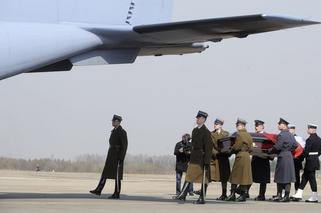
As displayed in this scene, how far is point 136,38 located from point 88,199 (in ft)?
10.7

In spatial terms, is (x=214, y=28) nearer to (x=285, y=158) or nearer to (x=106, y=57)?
(x=106, y=57)

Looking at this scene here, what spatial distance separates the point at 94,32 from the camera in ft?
56.6

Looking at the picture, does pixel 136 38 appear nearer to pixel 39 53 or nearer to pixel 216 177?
pixel 39 53

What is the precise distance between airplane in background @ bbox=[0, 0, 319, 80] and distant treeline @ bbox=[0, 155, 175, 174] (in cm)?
2377

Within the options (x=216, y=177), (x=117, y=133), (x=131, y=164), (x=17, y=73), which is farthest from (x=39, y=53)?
(x=131, y=164)

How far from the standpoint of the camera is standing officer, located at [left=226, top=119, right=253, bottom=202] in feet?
60.5

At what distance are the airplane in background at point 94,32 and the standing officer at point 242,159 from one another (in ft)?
6.31

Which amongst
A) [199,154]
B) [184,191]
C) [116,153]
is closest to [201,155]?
[199,154]

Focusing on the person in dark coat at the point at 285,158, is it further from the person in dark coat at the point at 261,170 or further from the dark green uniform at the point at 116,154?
the dark green uniform at the point at 116,154

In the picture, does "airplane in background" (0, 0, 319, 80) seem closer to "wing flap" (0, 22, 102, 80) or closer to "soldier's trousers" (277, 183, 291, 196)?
"wing flap" (0, 22, 102, 80)

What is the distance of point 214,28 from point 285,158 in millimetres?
4183

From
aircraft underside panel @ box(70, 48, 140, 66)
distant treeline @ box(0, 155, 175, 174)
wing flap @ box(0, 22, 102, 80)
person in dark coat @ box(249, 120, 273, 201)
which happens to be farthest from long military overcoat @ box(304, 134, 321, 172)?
distant treeline @ box(0, 155, 175, 174)

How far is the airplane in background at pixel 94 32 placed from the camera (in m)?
16.0

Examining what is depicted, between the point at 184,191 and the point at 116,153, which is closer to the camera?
the point at 184,191
